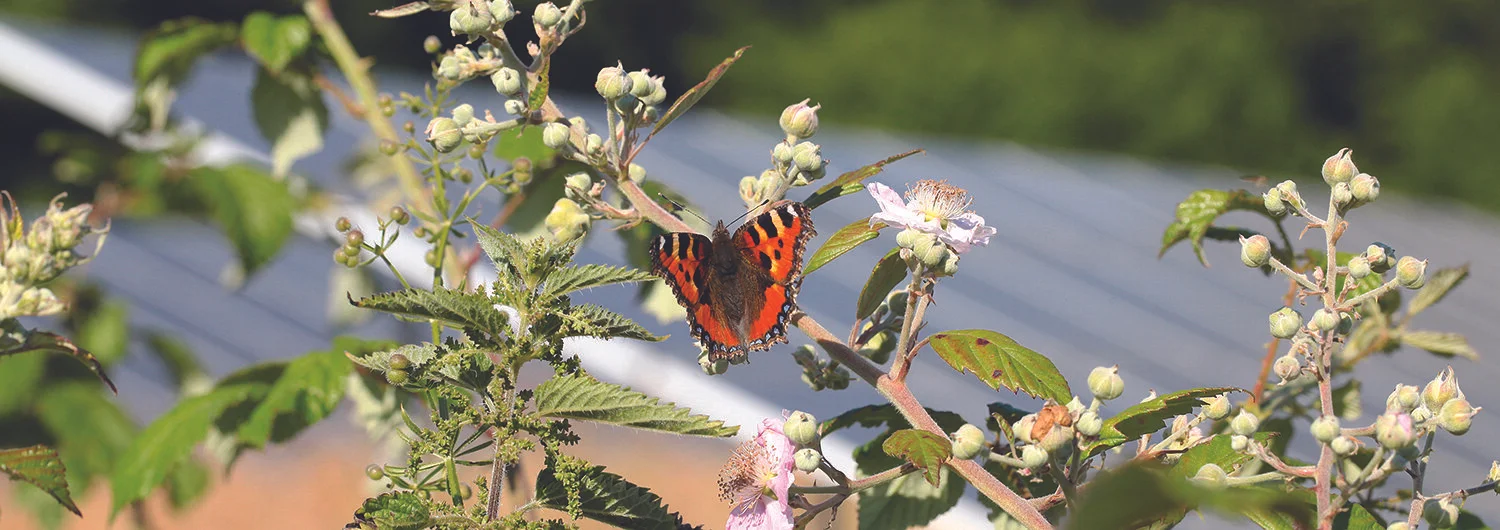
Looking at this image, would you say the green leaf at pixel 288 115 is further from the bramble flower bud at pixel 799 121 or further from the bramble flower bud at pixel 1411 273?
the bramble flower bud at pixel 1411 273

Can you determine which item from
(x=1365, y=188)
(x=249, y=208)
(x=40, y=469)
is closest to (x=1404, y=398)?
(x=1365, y=188)

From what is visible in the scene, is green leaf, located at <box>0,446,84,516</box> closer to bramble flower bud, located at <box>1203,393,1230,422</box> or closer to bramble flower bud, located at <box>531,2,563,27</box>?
bramble flower bud, located at <box>531,2,563,27</box>

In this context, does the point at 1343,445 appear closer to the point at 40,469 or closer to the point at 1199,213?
the point at 1199,213

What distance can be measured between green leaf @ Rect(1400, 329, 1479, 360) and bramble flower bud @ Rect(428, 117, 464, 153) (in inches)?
46.9

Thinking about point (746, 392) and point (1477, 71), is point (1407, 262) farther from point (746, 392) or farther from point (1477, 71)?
point (1477, 71)

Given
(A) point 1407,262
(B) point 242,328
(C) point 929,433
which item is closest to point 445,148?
(C) point 929,433

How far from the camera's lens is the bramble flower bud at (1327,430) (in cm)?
84

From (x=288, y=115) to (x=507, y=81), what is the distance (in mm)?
1349

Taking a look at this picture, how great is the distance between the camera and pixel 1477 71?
14492 mm

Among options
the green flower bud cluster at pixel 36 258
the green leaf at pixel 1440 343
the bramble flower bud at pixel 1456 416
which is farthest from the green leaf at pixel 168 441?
the green leaf at pixel 1440 343

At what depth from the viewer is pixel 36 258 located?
46.1 inches

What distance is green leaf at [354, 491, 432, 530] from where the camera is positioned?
82cm

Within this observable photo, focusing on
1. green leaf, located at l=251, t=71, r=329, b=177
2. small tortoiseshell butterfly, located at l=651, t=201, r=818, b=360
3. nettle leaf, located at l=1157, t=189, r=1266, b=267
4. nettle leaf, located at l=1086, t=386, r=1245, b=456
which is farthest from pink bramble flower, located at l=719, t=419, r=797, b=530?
green leaf, located at l=251, t=71, r=329, b=177

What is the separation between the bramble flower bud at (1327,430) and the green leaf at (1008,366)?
183 millimetres
